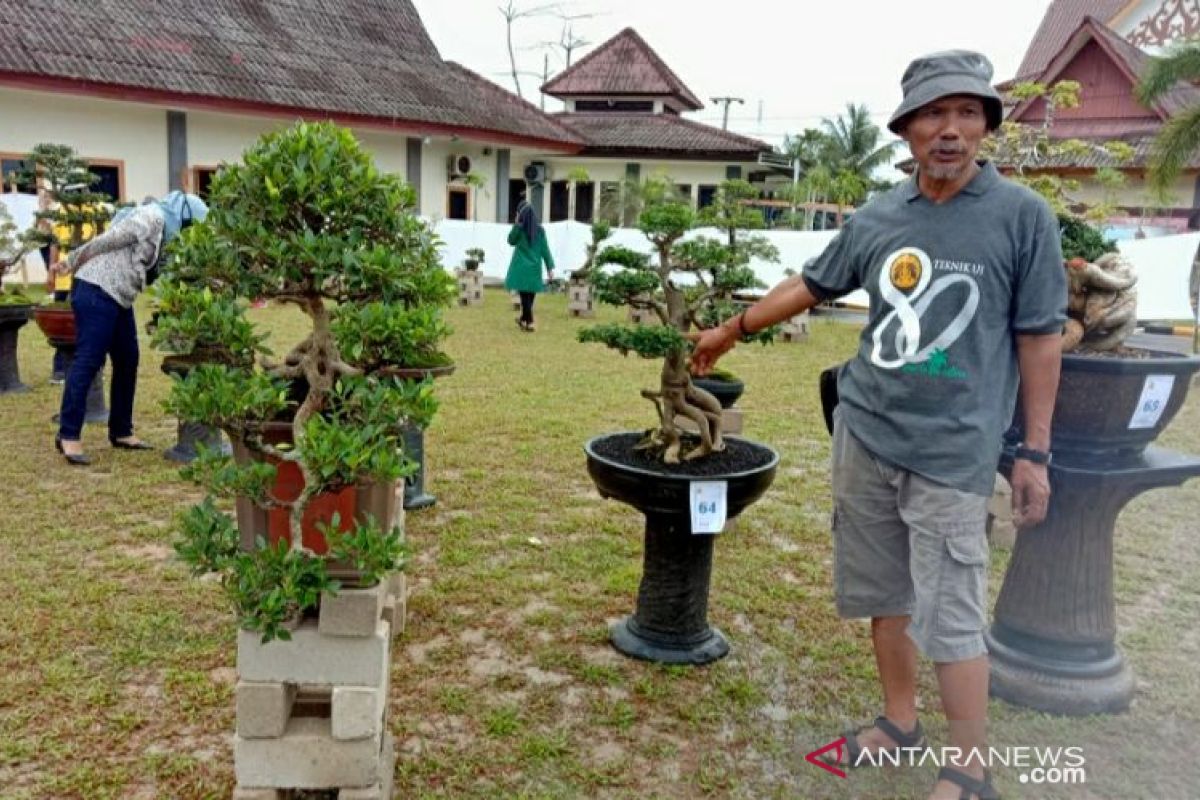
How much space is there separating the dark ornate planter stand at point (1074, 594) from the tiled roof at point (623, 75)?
21602 mm

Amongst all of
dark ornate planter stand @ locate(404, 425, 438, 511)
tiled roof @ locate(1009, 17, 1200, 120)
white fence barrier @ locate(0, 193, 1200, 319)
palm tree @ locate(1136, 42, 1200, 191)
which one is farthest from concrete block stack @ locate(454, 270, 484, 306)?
tiled roof @ locate(1009, 17, 1200, 120)

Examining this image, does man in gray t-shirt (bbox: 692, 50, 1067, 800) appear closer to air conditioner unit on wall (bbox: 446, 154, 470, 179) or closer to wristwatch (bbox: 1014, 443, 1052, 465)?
wristwatch (bbox: 1014, 443, 1052, 465)

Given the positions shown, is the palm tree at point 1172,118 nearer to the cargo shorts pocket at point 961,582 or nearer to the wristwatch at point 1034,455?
the wristwatch at point 1034,455

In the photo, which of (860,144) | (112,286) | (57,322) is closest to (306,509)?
(112,286)

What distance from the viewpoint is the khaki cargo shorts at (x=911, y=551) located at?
2207 mm

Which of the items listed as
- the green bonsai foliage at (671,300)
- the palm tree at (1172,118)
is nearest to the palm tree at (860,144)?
the palm tree at (1172,118)

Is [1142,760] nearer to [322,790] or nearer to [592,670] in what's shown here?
[592,670]

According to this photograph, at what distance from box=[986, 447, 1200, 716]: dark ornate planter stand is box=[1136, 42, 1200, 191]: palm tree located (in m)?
10.0

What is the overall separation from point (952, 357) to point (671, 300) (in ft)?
4.21

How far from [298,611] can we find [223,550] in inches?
8.4

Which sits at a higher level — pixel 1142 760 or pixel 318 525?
pixel 318 525

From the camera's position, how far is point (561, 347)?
9.91 meters

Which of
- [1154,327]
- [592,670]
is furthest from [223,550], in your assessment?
[1154,327]

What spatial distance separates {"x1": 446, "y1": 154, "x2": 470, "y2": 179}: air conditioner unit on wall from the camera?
18875 millimetres
